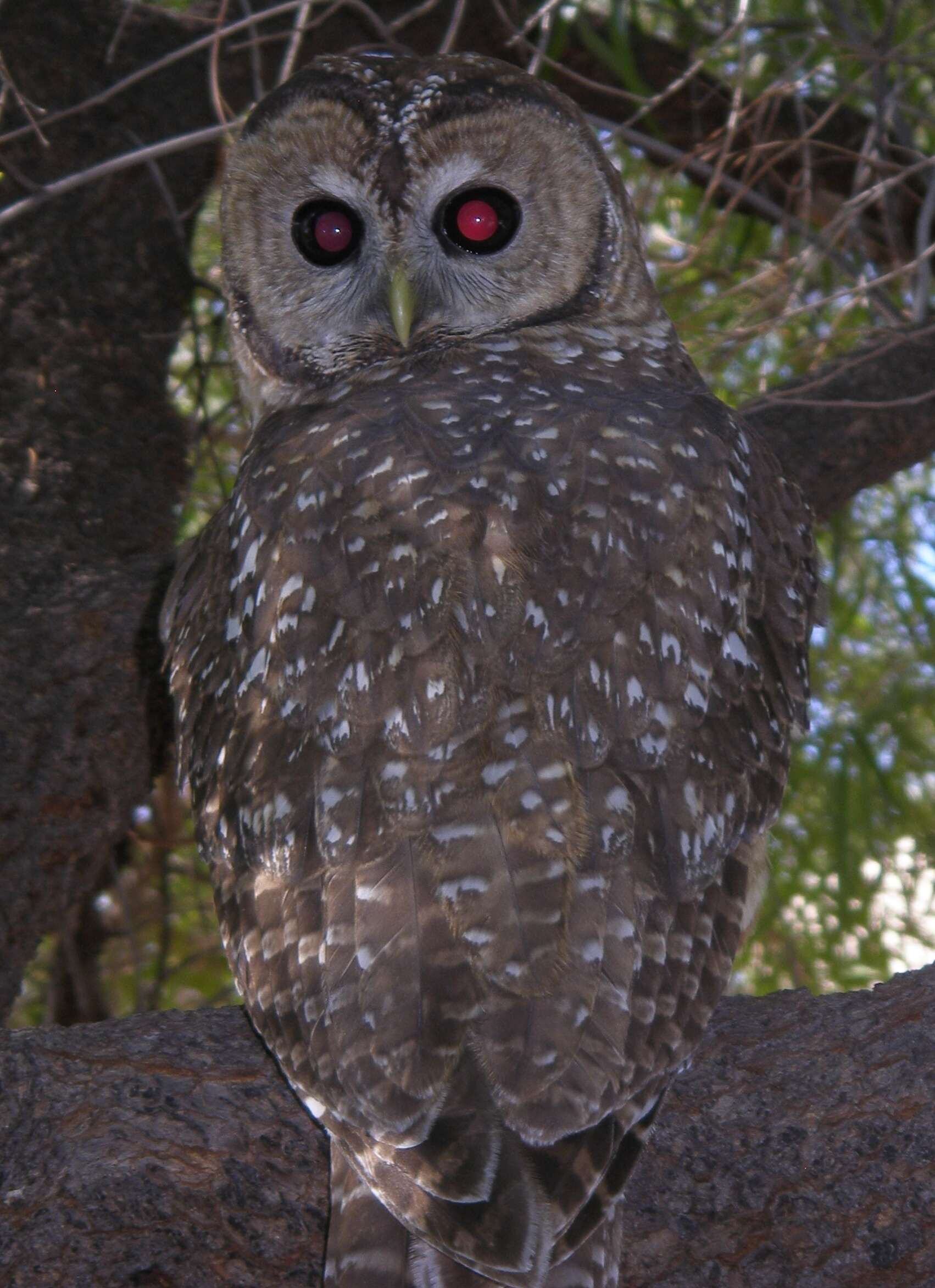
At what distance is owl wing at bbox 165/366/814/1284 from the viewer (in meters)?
1.52

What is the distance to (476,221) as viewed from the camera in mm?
2293

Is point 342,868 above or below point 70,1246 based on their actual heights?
above

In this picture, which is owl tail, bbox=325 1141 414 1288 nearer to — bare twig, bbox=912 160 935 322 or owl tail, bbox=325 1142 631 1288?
owl tail, bbox=325 1142 631 1288

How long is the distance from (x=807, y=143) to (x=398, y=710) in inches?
73.1

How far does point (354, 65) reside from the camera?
2299mm

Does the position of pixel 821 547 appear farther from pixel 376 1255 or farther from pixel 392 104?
pixel 376 1255

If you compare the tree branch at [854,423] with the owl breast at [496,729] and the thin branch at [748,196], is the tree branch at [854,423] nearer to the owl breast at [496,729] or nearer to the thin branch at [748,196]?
the thin branch at [748,196]

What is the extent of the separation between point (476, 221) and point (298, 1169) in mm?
1486

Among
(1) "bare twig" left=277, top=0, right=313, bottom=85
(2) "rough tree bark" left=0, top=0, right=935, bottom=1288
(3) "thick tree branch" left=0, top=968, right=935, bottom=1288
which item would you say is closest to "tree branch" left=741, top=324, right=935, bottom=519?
(2) "rough tree bark" left=0, top=0, right=935, bottom=1288

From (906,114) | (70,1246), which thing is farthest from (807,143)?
(70,1246)

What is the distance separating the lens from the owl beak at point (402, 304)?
7.14ft

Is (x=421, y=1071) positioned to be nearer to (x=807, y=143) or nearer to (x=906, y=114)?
(x=807, y=143)

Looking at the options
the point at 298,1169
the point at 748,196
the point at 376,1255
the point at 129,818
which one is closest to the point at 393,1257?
the point at 376,1255

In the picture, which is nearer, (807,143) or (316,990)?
(316,990)
